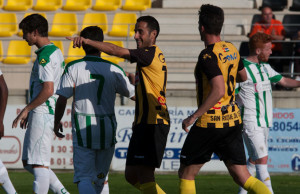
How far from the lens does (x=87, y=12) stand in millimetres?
15984

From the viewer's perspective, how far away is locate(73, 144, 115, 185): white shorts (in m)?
6.08

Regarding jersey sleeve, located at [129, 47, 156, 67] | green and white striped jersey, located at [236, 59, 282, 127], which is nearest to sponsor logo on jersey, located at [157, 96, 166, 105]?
jersey sleeve, located at [129, 47, 156, 67]

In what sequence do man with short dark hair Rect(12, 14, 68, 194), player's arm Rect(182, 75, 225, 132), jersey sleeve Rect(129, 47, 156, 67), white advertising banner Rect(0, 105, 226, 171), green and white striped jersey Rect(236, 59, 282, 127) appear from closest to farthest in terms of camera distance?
player's arm Rect(182, 75, 225, 132) → jersey sleeve Rect(129, 47, 156, 67) → man with short dark hair Rect(12, 14, 68, 194) → green and white striped jersey Rect(236, 59, 282, 127) → white advertising banner Rect(0, 105, 226, 171)

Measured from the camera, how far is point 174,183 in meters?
10.0

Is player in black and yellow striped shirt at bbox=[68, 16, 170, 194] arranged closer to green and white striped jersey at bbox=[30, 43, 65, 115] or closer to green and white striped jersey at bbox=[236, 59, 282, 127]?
green and white striped jersey at bbox=[30, 43, 65, 115]

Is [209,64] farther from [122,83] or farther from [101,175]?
[101,175]

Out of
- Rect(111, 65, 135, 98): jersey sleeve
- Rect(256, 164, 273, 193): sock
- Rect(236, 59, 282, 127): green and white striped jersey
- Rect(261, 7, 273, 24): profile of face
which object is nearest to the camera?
Rect(111, 65, 135, 98): jersey sleeve

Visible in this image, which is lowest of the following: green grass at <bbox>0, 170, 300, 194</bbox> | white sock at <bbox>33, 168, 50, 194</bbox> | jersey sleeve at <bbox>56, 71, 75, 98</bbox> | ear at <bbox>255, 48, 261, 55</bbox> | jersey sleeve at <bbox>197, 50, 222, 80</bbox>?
green grass at <bbox>0, 170, 300, 194</bbox>

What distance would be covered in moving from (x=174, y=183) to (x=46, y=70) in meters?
4.25

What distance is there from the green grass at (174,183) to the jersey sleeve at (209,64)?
3.84 meters

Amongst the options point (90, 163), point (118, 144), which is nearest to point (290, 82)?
point (90, 163)

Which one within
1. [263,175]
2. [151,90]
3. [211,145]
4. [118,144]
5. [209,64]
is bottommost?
[118,144]

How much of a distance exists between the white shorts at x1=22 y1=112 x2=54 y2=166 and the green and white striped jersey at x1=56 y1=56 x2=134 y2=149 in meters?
0.61

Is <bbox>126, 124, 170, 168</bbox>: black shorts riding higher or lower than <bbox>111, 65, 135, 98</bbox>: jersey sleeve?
lower
